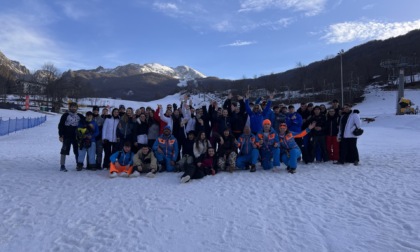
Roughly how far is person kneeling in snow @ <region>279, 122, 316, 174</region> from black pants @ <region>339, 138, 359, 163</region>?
4.51 ft

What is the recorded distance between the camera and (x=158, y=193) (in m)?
5.71

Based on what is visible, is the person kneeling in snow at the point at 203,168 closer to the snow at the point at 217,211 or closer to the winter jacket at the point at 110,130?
the snow at the point at 217,211

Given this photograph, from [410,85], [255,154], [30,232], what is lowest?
[30,232]

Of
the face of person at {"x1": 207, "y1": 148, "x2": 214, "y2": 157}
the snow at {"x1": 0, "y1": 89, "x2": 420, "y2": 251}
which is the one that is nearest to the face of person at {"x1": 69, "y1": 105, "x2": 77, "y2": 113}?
the snow at {"x1": 0, "y1": 89, "x2": 420, "y2": 251}

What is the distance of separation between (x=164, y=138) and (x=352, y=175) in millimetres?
4768

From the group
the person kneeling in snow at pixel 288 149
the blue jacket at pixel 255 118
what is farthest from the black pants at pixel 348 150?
the blue jacket at pixel 255 118

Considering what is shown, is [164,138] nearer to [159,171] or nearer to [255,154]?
[159,171]

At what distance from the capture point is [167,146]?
7.56 m

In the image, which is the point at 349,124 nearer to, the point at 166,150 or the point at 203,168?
the point at 203,168

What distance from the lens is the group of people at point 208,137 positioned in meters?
7.40

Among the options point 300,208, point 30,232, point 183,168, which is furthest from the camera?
point 183,168

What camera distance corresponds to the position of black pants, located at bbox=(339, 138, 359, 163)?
782 cm

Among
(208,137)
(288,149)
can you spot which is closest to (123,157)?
(208,137)

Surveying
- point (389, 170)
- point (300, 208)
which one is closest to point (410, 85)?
point (389, 170)
